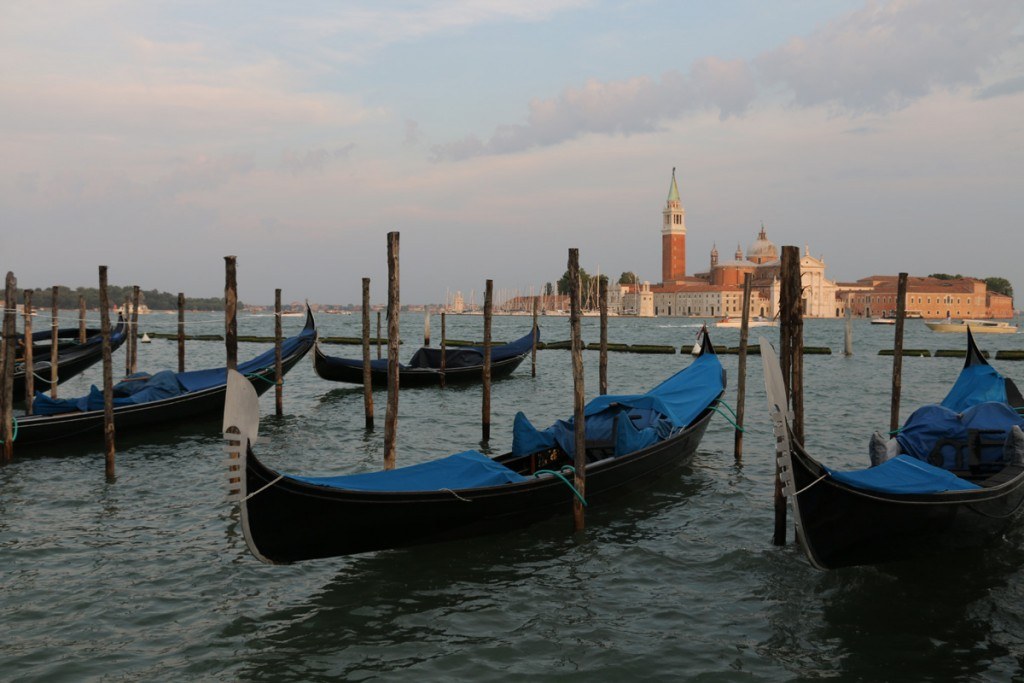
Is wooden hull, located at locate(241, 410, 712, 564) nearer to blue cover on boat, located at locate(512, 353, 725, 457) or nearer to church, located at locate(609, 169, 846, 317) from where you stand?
blue cover on boat, located at locate(512, 353, 725, 457)

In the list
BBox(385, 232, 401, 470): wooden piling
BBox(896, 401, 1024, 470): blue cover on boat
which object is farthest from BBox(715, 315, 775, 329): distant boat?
BBox(385, 232, 401, 470): wooden piling

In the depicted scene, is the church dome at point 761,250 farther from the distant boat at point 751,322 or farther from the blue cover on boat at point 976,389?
the blue cover on boat at point 976,389

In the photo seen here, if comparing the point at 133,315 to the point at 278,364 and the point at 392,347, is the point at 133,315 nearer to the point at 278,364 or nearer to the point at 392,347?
the point at 278,364

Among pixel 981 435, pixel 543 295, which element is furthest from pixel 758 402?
pixel 543 295

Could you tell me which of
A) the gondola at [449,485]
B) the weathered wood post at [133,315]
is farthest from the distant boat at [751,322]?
the gondola at [449,485]

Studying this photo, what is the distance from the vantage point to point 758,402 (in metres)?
14.3

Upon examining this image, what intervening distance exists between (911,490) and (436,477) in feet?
8.83

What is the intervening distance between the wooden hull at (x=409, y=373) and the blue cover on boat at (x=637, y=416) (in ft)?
20.5

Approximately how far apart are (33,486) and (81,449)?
5.24ft

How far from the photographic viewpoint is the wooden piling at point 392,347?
255 inches

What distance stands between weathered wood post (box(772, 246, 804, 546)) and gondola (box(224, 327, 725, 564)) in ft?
4.34

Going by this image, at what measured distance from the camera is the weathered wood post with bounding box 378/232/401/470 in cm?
649

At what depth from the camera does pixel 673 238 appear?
305 feet

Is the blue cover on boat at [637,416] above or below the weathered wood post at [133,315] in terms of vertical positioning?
below
